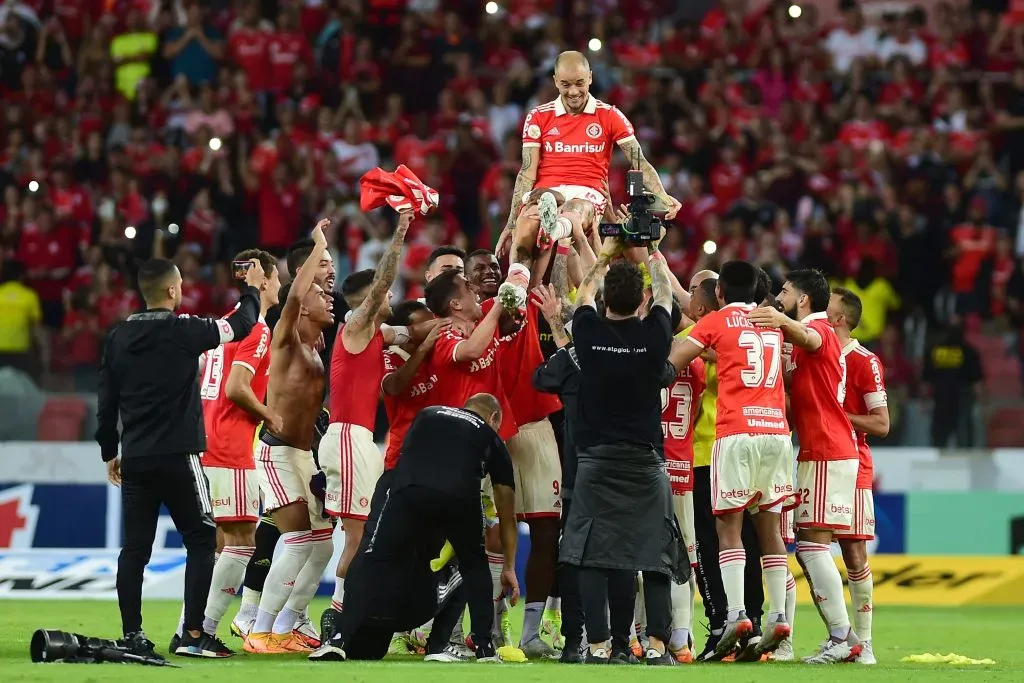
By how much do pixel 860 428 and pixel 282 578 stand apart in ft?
13.6

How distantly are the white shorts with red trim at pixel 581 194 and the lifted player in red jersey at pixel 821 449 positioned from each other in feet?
4.53

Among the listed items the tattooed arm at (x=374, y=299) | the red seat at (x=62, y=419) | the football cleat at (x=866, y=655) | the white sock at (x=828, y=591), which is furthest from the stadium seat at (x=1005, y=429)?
the red seat at (x=62, y=419)

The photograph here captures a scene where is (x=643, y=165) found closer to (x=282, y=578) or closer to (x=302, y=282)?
(x=302, y=282)

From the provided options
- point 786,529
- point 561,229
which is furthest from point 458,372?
point 786,529

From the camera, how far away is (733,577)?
10.9 m

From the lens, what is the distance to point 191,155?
21.5m

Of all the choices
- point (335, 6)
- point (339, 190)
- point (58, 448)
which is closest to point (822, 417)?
point (58, 448)

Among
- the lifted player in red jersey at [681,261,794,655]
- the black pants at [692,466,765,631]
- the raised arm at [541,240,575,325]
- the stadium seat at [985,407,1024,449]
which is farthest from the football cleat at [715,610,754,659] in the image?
the stadium seat at [985,407,1024,449]

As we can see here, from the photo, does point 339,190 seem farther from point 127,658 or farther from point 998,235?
point 127,658

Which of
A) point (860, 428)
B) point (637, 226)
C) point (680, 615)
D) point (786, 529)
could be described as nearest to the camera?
point (637, 226)

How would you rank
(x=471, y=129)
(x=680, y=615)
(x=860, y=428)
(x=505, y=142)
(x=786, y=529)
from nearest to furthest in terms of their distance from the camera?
(x=680, y=615)
(x=860, y=428)
(x=786, y=529)
(x=505, y=142)
(x=471, y=129)

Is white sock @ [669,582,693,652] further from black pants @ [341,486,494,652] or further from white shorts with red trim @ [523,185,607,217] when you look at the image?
white shorts with red trim @ [523,185,607,217]

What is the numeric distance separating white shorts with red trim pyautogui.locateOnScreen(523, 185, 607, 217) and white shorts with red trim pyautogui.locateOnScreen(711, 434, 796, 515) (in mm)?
1872

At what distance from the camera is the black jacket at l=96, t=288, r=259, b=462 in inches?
412
